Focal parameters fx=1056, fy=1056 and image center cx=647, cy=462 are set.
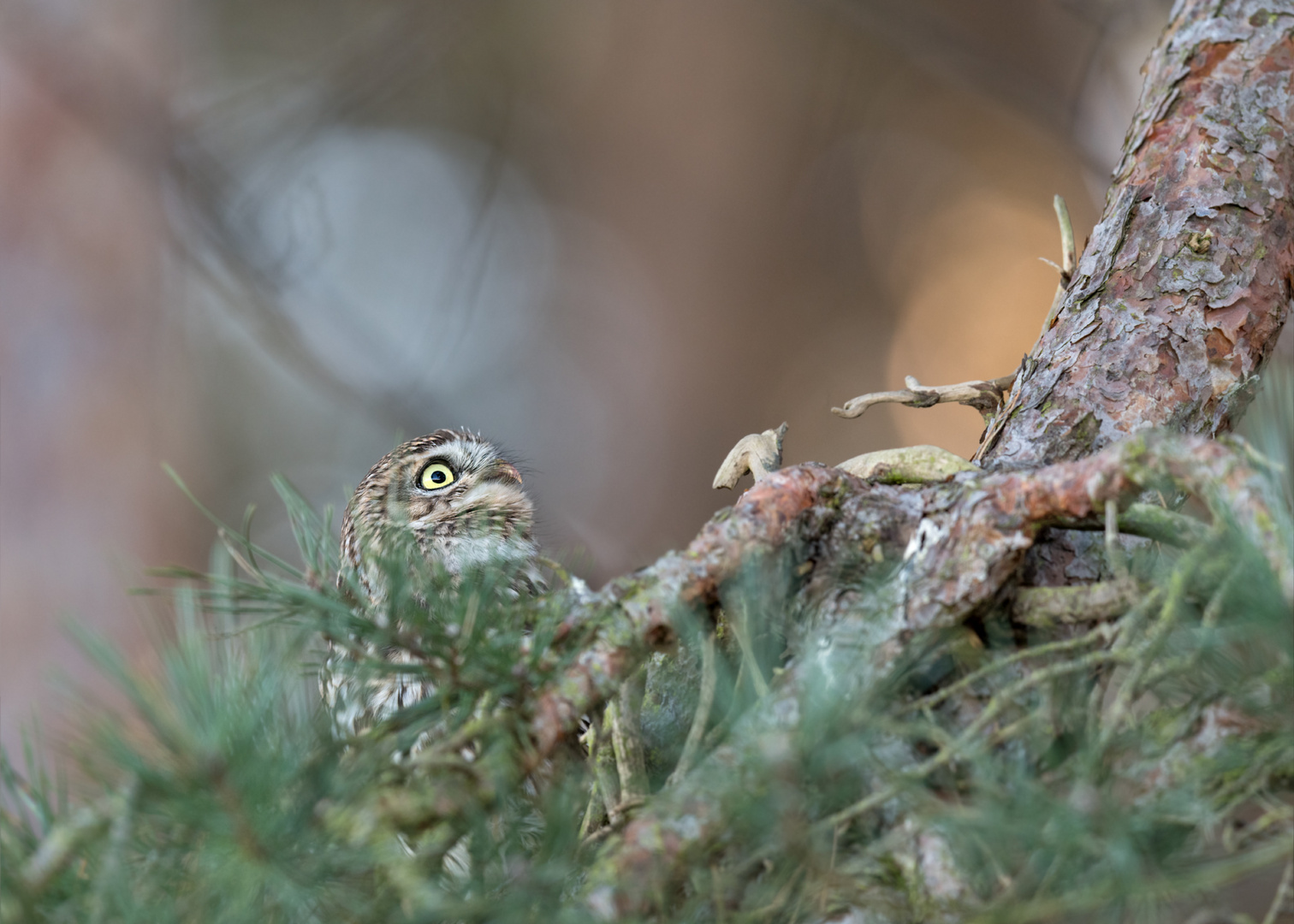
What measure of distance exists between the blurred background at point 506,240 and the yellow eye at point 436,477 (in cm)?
149

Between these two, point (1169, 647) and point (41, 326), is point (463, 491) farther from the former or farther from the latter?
point (41, 326)

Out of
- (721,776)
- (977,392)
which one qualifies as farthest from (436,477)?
(721,776)

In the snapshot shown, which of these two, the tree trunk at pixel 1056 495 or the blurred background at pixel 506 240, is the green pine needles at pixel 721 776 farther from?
the blurred background at pixel 506 240

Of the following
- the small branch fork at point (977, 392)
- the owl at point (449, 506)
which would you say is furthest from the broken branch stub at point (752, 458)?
the owl at point (449, 506)

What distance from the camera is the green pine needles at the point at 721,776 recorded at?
685 millimetres

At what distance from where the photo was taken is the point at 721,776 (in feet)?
2.53

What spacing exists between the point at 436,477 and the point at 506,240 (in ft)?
13.0

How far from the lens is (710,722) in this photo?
104 centimetres

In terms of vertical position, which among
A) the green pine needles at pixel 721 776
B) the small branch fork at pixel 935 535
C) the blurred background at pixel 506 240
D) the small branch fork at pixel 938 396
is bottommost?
the green pine needles at pixel 721 776

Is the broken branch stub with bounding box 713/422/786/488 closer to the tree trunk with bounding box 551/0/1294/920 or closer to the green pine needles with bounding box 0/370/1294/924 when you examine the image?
the tree trunk with bounding box 551/0/1294/920

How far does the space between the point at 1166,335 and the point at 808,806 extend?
0.95 meters

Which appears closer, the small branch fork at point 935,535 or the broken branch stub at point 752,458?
the small branch fork at point 935,535

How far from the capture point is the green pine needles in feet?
2.25

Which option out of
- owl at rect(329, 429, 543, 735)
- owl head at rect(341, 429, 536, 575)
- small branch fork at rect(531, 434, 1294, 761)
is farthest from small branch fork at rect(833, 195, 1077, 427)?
owl head at rect(341, 429, 536, 575)
